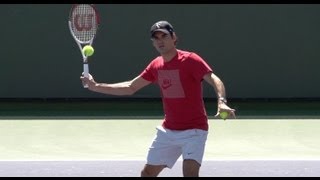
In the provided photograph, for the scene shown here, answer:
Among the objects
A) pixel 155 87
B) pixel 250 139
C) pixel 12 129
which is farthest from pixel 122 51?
pixel 250 139

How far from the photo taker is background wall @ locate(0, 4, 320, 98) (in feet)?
47.8

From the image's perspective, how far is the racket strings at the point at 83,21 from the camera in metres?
6.84

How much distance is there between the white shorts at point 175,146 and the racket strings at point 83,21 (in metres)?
1.46

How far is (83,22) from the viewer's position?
694 centimetres

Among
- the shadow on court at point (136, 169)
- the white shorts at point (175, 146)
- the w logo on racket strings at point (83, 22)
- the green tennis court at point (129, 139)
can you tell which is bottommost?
the green tennis court at point (129, 139)

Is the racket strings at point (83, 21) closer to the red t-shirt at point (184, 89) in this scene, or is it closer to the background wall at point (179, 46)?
the red t-shirt at point (184, 89)

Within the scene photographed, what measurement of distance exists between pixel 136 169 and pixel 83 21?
1.66m

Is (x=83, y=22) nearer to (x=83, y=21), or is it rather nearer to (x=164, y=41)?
(x=83, y=21)

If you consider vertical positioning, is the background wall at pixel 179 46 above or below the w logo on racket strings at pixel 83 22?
below

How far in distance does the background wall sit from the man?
8.88 meters

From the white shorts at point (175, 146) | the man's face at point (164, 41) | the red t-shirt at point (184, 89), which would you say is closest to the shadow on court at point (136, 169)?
the white shorts at point (175, 146)

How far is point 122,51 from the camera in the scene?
14.6m

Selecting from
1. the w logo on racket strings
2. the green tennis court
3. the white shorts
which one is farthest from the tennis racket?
the green tennis court

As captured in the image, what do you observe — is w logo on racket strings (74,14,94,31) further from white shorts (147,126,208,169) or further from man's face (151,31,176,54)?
white shorts (147,126,208,169)
